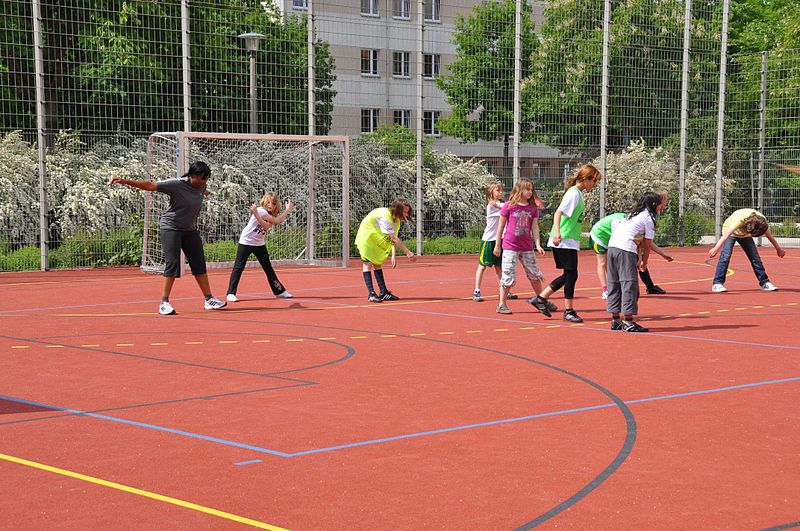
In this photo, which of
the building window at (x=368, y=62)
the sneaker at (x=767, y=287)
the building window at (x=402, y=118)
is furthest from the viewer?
the building window at (x=402, y=118)

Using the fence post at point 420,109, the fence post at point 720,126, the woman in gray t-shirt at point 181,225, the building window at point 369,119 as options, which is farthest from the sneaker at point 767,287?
the fence post at point 720,126

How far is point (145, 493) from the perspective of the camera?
5.13 m

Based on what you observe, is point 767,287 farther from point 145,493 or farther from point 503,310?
point 145,493

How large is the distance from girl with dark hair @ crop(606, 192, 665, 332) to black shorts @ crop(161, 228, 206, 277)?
5.01 m

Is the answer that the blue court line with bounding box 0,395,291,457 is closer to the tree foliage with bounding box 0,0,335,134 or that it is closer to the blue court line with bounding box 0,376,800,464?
the blue court line with bounding box 0,376,800,464

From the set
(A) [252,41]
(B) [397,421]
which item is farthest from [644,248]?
(A) [252,41]

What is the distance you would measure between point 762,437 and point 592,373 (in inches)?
90.3

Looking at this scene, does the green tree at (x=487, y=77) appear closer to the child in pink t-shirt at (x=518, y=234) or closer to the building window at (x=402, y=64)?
the building window at (x=402, y=64)

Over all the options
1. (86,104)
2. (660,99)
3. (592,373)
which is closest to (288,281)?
(86,104)

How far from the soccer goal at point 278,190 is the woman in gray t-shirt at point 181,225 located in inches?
304

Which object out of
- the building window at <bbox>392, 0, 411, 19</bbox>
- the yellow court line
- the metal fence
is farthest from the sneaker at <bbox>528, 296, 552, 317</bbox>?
the building window at <bbox>392, 0, 411, 19</bbox>

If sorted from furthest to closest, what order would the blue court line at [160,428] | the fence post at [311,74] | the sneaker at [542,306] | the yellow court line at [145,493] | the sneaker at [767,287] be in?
1. the fence post at [311,74]
2. the sneaker at [767,287]
3. the sneaker at [542,306]
4. the blue court line at [160,428]
5. the yellow court line at [145,493]

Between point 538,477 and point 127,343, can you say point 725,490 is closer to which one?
point 538,477

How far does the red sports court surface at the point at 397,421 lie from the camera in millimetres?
4934
